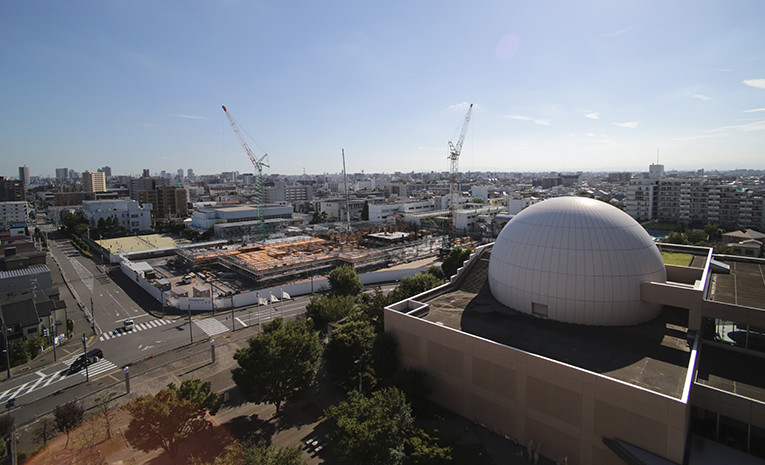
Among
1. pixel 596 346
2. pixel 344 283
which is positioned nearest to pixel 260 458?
pixel 596 346

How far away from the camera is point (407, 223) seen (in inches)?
3971

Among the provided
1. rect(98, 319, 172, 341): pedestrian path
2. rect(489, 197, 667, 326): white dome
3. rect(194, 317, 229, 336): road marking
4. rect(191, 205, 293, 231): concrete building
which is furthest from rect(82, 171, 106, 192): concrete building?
rect(489, 197, 667, 326): white dome

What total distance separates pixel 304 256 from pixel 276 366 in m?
40.1

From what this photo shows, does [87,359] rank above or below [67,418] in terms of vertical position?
below

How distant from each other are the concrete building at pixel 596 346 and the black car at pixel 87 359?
80.4ft

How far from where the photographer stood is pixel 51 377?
2806 cm

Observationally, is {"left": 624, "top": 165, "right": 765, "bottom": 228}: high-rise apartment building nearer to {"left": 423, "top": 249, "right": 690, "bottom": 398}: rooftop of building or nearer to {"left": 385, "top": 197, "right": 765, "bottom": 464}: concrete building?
{"left": 385, "top": 197, "right": 765, "bottom": 464}: concrete building

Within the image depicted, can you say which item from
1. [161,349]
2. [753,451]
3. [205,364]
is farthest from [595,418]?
[161,349]

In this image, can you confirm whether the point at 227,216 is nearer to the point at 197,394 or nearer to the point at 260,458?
the point at 197,394

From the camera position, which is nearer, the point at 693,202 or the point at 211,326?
the point at 211,326

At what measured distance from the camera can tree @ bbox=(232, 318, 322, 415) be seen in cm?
2141

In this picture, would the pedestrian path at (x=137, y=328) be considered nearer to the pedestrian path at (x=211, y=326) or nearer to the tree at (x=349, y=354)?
the pedestrian path at (x=211, y=326)

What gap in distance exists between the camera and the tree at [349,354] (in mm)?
24109

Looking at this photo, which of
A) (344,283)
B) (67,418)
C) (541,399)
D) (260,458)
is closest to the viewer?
(260,458)
